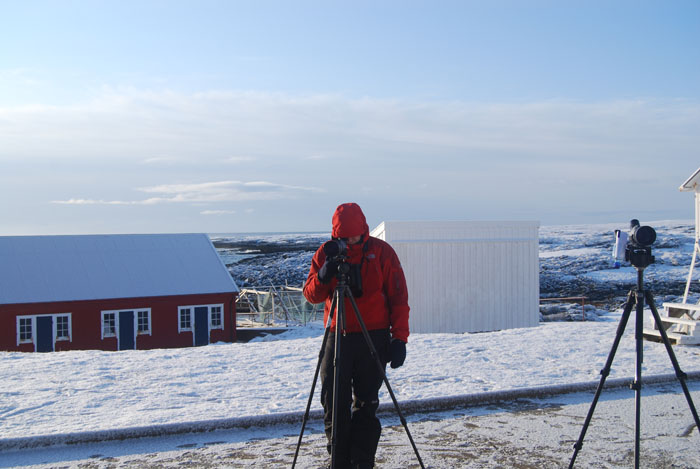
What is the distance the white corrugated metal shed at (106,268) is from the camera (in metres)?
22.2

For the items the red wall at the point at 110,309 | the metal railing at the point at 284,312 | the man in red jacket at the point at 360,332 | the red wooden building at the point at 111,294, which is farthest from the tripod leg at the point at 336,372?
the metal railing at the point at 284,312

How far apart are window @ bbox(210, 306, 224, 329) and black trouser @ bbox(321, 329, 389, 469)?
20.5 m

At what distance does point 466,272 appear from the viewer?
1343cm

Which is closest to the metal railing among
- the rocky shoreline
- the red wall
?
the red wall

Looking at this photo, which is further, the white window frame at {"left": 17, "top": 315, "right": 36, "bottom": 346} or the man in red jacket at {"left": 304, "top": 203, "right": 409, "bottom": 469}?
the white window frame at {"left": 17, "top": 315, "right": 36, "bottom": 346}

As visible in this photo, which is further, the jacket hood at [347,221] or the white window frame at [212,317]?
the white window frame at [212,317]

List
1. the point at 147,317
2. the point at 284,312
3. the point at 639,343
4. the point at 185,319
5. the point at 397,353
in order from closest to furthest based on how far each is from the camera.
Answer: the point at 397,353 → the point at 639,343 → the point at 147,317 → the point at 185,319 → the point at 284,312

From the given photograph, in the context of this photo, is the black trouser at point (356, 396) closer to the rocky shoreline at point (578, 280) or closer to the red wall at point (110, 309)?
the rocky shoreline at point (578, 280)

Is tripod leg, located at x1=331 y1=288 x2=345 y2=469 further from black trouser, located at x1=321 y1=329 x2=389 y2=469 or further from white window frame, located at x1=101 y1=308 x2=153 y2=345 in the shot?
white window frame, located at x1=101 y1=308 x2=153 y2=345

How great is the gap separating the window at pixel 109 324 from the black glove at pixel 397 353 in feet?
67.3

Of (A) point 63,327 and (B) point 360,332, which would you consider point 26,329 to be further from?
(B) point 360,332

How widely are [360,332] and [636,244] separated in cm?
216

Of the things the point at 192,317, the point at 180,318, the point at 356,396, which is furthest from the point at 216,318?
the point at 356,396

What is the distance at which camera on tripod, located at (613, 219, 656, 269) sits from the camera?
4.63 m
